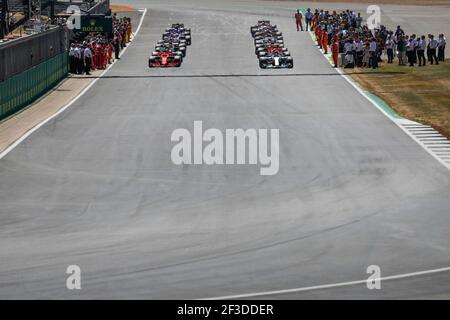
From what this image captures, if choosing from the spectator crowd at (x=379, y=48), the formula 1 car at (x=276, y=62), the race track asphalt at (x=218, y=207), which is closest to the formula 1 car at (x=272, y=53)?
the formula 1 car at (x=276, y=62)

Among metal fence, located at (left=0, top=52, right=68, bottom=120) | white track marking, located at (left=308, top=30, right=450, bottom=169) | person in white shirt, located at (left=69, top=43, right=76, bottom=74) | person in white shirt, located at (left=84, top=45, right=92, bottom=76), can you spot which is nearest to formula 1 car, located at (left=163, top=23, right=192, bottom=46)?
person in white shirt, located at (left=84, top=45, right=92, bottom=76)

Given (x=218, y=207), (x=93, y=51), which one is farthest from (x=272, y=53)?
(x=218, y=207)

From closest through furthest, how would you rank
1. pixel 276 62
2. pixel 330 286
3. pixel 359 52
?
pixel 330 286
pixel 276 62
pixel 359 52

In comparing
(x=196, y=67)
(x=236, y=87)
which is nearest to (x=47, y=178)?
(x=236, y=87)

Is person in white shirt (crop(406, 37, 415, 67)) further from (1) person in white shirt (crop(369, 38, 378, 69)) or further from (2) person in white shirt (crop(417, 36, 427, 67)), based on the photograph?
(1) person in white shirt (crop(369, 38, 378, 69))

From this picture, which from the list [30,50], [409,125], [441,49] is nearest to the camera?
[409,125]

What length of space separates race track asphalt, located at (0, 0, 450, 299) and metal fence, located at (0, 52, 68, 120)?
203cm

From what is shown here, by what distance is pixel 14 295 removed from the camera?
62.8ft

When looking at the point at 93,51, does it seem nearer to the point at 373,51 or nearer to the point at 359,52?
the point at 359,52

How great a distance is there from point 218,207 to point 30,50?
27748mm

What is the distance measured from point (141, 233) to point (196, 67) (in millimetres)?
42176

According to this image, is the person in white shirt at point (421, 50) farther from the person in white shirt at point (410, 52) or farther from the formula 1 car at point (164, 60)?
the formula 1 car at point (164, 60)

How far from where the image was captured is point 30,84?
49844 millimetres
